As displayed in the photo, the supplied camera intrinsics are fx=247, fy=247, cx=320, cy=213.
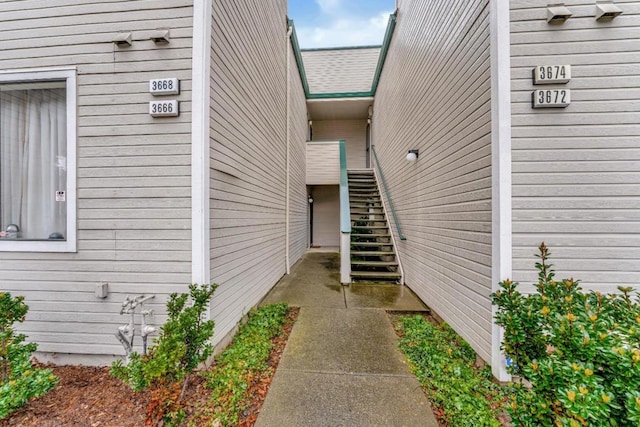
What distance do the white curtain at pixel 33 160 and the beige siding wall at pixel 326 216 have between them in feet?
25.2

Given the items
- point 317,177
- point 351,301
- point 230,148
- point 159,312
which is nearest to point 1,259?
point 159,312

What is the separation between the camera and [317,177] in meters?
8.56

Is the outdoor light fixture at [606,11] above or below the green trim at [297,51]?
below

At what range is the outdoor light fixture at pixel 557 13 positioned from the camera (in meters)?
2.01

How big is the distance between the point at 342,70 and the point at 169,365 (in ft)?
33.7

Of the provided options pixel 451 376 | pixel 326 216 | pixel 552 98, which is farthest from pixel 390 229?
pixel 326 216

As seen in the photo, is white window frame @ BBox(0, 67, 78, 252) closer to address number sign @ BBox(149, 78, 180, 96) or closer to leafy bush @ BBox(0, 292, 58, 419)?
leafy bush @ BBox(0, 292, 58, 419)

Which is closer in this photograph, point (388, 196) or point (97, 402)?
point (97, 402)

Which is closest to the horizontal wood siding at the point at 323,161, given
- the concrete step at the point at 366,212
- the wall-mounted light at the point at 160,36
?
the concrete step at the point at 366,212

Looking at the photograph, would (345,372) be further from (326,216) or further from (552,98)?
(326,216)

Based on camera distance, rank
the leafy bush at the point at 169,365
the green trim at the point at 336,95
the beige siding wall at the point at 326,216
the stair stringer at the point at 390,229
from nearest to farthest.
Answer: the leafy bush at the point at 169,365 < the stair stringer at the point at 390,229 < the green trim at the point at 336,95 < the beige siding wall at the point at 326,216

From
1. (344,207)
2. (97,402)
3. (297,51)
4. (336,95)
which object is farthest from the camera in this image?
(336,95)

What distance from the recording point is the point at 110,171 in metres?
2.30

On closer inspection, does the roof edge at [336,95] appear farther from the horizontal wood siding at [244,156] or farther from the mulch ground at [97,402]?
the mulch ground at [97,402]
